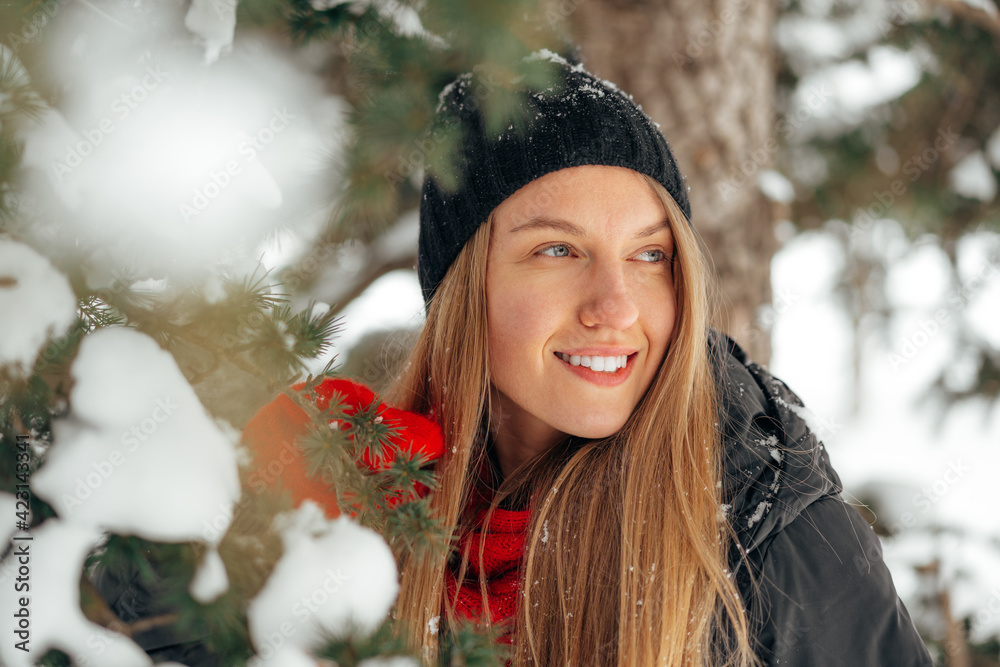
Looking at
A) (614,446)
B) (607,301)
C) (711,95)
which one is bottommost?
(614,446)

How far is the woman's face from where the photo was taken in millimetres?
1761

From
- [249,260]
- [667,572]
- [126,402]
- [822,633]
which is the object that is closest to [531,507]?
[667,572]

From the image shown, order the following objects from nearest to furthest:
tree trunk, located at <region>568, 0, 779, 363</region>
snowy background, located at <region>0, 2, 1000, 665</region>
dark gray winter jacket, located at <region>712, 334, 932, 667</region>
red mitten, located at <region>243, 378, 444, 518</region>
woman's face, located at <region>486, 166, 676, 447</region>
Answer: snowy background, located at <region>0, 2, 1000, 665</region>
red mitten, located at <region>243, 378, 444, 518</region>
dark gray winter jacket, located at <region>712, 334, 932, 667</region>
woman's face, located at <region>486, 166, 676, 447</region>
tree trunk, located at <region>568, 0, 779, 363</region>

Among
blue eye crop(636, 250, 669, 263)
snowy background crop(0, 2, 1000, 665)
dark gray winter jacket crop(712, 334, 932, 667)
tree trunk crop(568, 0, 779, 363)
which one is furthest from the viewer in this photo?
tree trunk crop(568, 0, 779, 363)

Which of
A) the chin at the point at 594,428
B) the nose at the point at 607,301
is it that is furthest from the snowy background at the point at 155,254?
the chin at the point at 594,428

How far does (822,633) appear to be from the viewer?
162 centimetres

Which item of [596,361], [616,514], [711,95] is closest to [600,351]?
[596,361]

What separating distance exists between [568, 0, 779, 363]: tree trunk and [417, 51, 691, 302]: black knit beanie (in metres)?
0.82

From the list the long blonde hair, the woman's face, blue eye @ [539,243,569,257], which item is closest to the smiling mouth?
the woman's face

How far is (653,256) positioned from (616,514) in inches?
29.0

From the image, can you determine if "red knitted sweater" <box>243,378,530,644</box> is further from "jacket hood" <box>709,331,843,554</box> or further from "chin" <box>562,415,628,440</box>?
"jacket hood" <box>709,331,843,554</box>

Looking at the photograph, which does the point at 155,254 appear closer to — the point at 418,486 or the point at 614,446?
the point at 418,486

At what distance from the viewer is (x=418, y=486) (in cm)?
193

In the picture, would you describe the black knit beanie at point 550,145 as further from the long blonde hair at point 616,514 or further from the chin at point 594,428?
the chin at point 594,428
